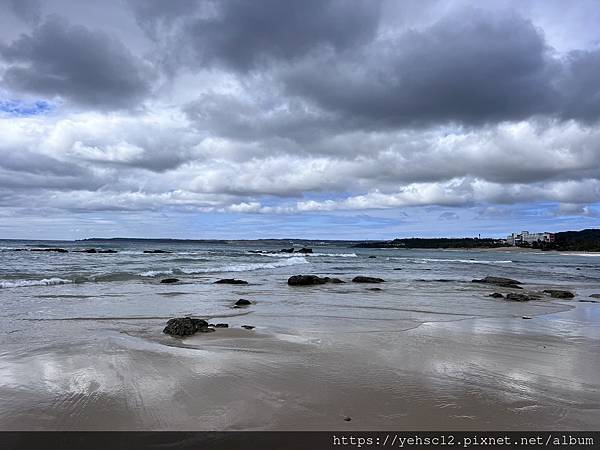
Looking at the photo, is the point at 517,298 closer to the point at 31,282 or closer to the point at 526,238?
the point at 31,282

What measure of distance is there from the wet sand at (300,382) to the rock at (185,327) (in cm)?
30

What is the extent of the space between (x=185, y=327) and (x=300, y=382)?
3.83 meters

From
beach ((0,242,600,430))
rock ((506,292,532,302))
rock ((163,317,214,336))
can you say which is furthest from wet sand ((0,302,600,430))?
rock ((506,292,532,302))

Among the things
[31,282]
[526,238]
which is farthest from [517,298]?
[526,238]

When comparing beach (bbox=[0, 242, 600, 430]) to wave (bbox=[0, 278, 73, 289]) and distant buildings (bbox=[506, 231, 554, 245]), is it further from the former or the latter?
distant buildings (bbox=[506, 231, 554, 245])

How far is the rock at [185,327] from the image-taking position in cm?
860

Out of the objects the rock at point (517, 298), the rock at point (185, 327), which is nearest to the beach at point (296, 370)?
the rock at point (185, 327)

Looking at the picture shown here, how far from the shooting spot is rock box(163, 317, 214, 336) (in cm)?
860

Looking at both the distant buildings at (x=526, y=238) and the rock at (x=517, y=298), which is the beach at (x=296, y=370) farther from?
the distant buildings at (x=526, y=238)

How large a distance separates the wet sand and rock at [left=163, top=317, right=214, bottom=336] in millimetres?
298

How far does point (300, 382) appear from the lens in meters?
5.71

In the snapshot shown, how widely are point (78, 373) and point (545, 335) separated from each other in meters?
9.26

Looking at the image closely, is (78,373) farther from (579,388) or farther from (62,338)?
(579,388)

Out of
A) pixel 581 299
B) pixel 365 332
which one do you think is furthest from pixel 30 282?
pixel 581 299
